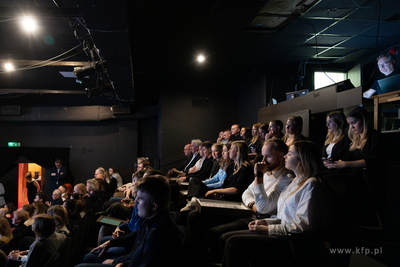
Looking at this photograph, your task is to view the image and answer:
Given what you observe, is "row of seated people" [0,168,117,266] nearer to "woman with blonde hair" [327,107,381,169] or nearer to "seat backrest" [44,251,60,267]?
"seat backrest" [44,251,60,267]

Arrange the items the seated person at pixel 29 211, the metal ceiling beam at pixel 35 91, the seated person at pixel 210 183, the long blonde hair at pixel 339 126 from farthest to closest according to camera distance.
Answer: the metal ceiling beam at pixel 35 91
the seated person at pixel 29 211
the seated person at pixel 210 183
the long blonde hair at pixel 339 126

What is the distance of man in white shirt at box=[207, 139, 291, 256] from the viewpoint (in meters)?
2.09

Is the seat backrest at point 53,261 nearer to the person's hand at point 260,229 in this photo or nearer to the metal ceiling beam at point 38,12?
the person's hand at point 260,229

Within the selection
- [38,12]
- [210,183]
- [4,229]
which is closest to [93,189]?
[4,229]

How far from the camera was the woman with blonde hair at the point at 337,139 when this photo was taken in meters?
2.60

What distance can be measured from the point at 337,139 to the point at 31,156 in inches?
389

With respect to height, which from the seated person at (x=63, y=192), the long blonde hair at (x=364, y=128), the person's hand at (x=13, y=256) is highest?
the long blonde hair at (x=364, y=128)

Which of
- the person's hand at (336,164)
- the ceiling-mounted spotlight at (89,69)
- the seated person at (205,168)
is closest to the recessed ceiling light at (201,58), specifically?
the ceiling-mounted spotlight at (89,69)

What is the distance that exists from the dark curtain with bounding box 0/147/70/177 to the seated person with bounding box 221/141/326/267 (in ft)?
30.3

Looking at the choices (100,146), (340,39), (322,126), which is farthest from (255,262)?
(100,146)

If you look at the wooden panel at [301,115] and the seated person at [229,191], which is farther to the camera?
the wooden panel at [301,115]

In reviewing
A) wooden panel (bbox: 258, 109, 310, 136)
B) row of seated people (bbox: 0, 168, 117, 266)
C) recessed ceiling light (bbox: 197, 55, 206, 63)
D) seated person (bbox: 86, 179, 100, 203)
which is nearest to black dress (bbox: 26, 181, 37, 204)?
row of seated people (bbox: 0, 168, 117, 266)

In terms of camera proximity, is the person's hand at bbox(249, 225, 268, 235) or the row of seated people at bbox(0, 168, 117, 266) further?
the row of seated people at bbox(0, 168, 117, 266)

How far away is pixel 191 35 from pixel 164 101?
3.41 meters
